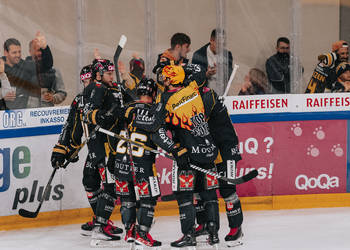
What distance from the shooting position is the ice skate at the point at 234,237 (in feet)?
20.6

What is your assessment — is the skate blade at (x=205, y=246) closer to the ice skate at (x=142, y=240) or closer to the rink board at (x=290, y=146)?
the ice skate at (x=142, y=240)

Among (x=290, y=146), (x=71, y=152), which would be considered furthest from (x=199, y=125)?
(x=290, y=146)

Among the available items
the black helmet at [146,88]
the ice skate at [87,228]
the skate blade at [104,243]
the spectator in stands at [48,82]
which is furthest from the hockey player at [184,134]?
the spectator in stands at [48,82]

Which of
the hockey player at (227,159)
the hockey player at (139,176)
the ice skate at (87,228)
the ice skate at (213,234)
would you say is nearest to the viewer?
the hockey player at (139,176)

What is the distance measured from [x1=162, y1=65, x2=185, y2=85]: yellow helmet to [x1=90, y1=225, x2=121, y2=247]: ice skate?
136 cm

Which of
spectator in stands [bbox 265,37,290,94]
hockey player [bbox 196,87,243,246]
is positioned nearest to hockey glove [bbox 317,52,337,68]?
spectator in stands [bbox 265,37,290,94]

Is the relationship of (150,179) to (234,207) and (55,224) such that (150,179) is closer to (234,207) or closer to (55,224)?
(234,207)

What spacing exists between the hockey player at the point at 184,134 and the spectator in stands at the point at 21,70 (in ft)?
5.12

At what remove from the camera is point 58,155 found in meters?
6.56

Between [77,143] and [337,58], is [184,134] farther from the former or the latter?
[337,58]

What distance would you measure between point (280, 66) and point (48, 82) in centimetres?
217

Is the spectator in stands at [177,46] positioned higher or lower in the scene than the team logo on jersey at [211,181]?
higher

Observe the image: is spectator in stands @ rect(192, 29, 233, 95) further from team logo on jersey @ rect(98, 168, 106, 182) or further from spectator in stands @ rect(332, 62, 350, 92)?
team logo on jersey @ rect(98, 168, 106, 182)

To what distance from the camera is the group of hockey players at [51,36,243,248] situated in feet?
19.2
